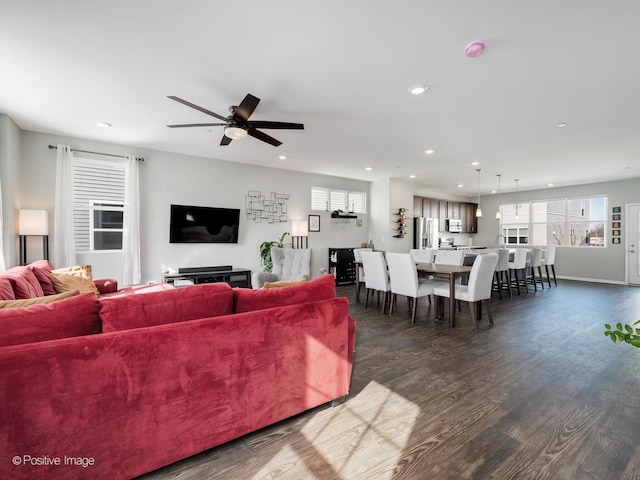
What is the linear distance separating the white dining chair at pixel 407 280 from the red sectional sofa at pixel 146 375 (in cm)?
228

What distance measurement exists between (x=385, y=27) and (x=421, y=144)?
2.78 meters

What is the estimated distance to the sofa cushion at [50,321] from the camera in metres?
1.23

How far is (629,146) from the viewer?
4.63m

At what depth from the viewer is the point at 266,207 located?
620cm

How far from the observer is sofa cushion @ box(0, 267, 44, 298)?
2299 mm

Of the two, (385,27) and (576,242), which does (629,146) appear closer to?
(576,242)

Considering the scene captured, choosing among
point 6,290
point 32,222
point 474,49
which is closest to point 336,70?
point 474,49

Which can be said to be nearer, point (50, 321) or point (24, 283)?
point (50, 321)

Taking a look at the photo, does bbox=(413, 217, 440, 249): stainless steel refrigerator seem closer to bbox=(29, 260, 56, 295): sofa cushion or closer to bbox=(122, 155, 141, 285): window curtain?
bbox=(122, 155, 141, 285): window curtain

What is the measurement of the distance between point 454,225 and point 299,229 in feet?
19.5

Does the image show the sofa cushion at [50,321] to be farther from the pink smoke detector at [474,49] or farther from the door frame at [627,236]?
the door frame at [627,236]

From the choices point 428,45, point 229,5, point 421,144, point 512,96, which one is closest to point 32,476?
point 229,5

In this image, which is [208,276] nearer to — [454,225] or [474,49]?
[474,49]

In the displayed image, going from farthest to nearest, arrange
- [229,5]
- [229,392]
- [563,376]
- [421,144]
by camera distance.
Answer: [421,144] < [563,376] < [229,5] < [229,392]
